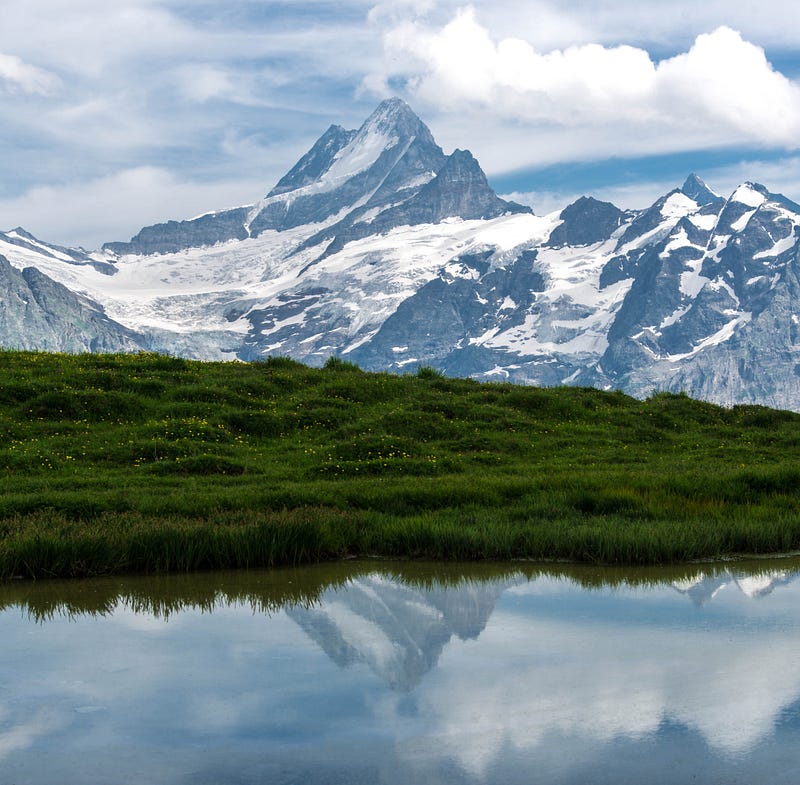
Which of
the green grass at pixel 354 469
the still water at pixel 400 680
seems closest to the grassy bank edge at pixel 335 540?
the green grass at pixel 354 469

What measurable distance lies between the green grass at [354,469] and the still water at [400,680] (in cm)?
132

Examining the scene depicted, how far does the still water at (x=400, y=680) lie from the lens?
31.7ft

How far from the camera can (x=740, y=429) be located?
34219 mm

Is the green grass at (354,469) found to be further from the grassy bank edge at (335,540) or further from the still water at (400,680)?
the still water at (400,680)

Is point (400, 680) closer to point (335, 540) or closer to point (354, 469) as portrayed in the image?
point (335, 540)

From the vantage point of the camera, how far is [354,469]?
25.8m

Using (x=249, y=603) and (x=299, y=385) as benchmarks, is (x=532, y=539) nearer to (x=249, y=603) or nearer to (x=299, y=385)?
(x=249, y=603)

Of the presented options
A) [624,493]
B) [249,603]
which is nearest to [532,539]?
[624,493]

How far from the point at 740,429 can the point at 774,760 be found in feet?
84.7

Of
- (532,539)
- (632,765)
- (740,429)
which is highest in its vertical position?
(740,429)

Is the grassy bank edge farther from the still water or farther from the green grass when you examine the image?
the still water

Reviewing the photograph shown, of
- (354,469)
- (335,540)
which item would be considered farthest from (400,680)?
(354,469)

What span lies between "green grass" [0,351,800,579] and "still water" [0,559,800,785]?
1.32 m

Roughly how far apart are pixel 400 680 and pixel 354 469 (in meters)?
13.8
